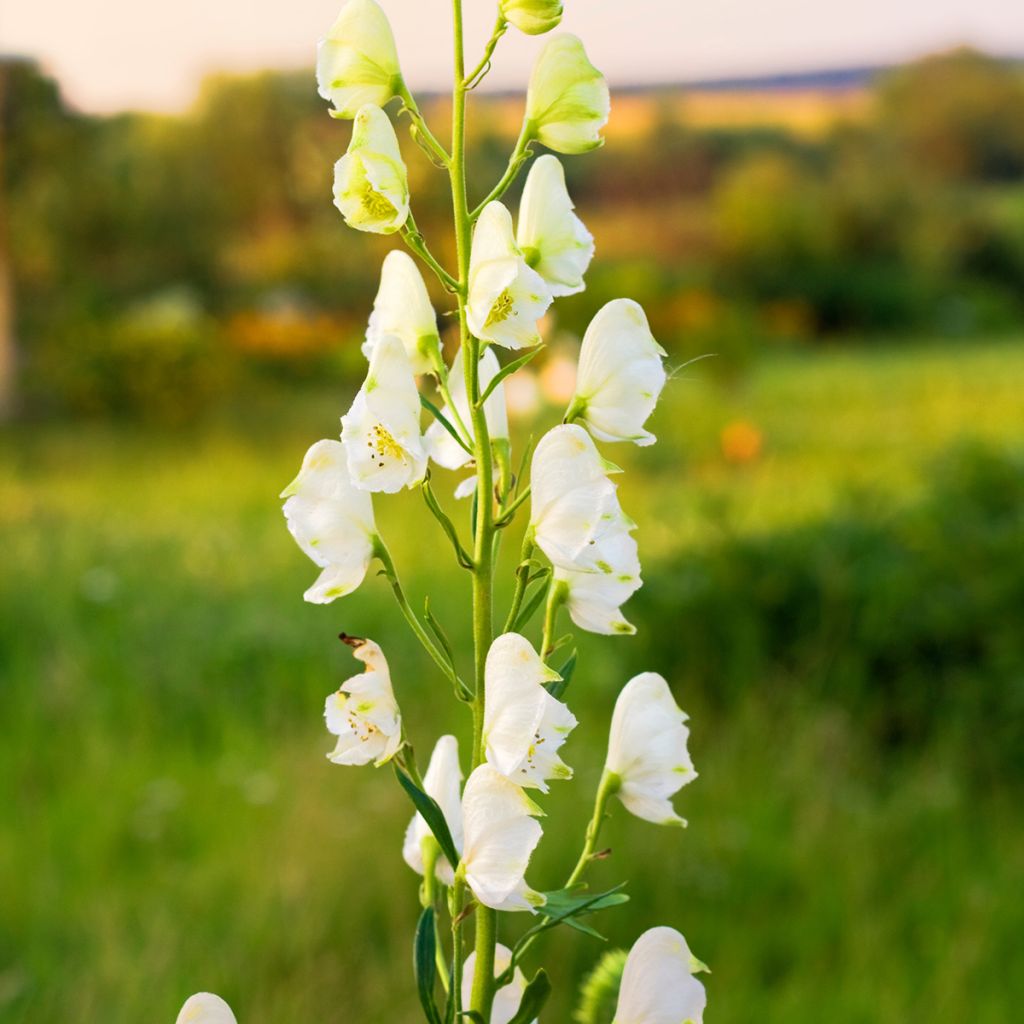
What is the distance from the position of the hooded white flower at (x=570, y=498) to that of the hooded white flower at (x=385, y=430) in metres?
0.09

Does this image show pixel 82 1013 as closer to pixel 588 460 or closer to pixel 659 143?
pixel 588 460

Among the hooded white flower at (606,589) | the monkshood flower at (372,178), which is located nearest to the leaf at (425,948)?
the hooded white flower at (606,589)

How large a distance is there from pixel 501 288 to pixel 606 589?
10.0 inches

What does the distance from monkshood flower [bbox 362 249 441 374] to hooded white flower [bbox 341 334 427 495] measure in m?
0.08

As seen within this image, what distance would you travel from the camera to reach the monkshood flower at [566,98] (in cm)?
106

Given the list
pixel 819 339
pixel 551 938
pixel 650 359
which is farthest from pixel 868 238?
pixel 650 359

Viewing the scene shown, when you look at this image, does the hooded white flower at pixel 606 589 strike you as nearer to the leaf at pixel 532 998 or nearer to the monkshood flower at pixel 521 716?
the monkshood flower at pixel 521 716

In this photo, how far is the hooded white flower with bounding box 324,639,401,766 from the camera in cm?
100

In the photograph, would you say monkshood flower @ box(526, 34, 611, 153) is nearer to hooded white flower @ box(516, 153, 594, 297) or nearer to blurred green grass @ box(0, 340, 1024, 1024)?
hooded white flower @ box(516, 153, 594, 297)

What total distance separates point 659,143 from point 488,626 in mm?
11700

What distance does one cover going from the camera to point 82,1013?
2182 mm

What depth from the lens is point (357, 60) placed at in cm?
103

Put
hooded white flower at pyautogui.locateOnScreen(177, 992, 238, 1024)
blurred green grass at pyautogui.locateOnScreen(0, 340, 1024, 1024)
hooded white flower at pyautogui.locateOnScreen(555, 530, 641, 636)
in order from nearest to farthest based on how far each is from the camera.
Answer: hooded white flower at pyautogui.locateOnScreen(177, 992, 238, 1024)
hooded white flower at pyautogui.locateOnScreen(555, 530, 641, 636)
blurred green grass at pyautogui.locateOnScreen(0, 340, 1024, 1024)

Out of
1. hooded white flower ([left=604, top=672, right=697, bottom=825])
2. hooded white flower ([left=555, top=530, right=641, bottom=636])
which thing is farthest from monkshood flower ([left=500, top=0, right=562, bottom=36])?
hooded white flower ([left=604, top=672, right=697, bottom=825])
